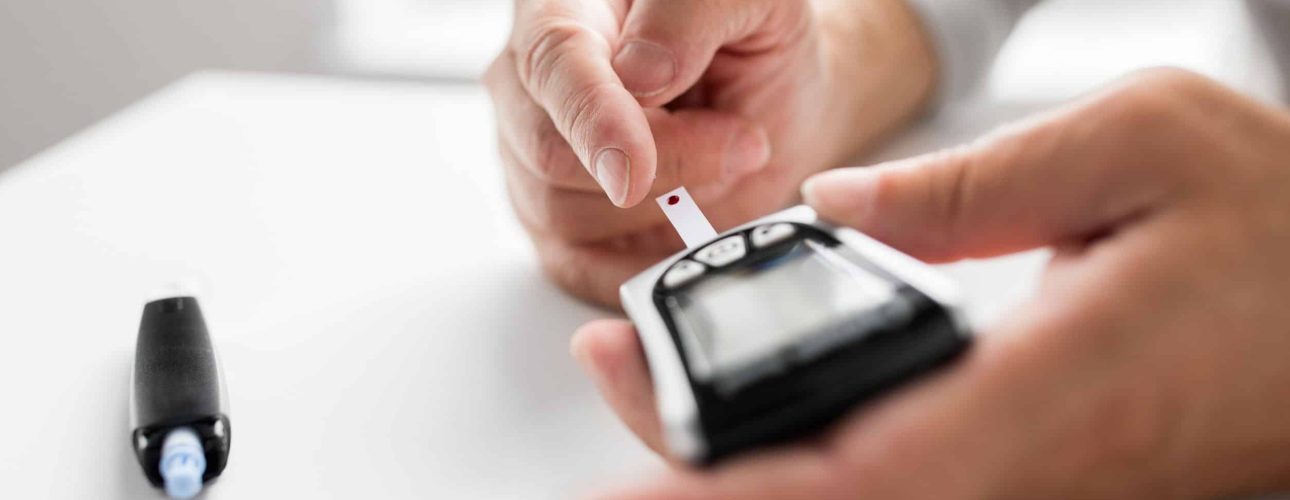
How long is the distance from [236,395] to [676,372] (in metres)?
0.33

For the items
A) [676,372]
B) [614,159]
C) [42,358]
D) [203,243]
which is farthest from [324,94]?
[676,372]

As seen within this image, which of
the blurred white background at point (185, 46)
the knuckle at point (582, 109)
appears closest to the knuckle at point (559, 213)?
the knuckle at point (582, 109)

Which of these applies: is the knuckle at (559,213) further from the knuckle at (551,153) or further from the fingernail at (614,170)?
the fingernail at (614,170)

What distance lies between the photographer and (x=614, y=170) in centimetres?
54

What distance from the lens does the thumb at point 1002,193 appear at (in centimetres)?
38

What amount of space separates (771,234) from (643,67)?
0.66 feet

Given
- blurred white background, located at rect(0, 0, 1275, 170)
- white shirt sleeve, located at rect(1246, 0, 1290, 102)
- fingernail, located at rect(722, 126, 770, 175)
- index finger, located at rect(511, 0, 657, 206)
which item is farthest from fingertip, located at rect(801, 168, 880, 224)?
blurred white background, located at rect(0, 0, 1275, 170)

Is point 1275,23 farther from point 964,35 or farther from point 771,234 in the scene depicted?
point 771,234

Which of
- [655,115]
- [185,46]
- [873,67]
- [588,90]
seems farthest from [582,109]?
[185,46]

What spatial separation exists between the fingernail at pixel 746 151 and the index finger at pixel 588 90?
0.32ft

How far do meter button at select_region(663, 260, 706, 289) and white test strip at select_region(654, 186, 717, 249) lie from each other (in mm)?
84

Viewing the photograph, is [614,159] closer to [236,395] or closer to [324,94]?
[236,395]

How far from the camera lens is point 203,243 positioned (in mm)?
733

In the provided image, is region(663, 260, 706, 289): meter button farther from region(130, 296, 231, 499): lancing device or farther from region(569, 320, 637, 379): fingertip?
region(130, 296, 231, 499): lancing device
